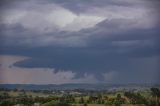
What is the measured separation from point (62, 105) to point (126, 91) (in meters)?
1.36

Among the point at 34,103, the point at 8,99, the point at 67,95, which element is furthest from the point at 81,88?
the point at 8,99

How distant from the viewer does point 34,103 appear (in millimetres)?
7613

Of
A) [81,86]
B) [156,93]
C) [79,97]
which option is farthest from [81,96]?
[156,93]

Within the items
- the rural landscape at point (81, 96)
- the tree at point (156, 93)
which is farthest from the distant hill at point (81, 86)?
the tree at point (156, 93)

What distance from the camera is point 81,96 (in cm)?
769

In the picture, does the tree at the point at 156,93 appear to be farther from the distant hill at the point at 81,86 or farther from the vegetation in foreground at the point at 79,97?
the distant hill at the point at 81,86

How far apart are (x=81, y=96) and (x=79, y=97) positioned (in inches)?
3.6

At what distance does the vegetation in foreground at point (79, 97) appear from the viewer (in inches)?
290

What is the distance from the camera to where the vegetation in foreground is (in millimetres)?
7355

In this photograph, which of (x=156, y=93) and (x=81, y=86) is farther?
(x=156, y=93)

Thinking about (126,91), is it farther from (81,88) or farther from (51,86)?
(51,86)

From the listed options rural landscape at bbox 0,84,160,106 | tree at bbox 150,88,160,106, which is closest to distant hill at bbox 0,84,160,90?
rural landscape at bbox 0,84,160,106

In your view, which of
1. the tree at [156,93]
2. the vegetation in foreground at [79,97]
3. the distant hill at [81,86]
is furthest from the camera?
the tree at [156,93]

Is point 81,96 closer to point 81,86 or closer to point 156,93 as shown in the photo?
point 81,86
